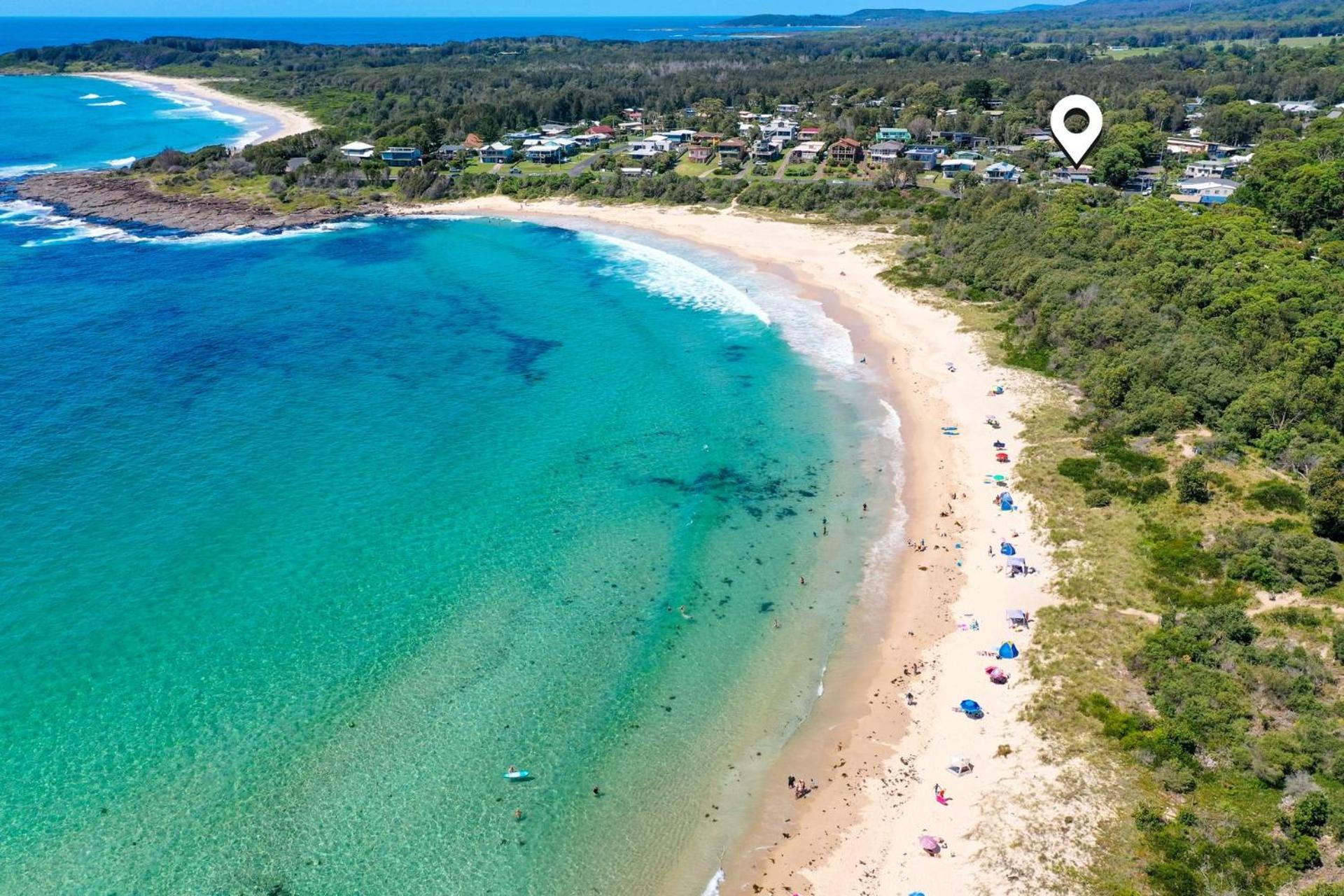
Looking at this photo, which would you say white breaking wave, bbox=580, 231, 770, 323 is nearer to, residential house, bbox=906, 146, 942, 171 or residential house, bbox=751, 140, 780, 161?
residential house, bbox=751, 140, 780, 161

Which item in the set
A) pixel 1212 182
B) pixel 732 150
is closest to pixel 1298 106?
pixel 1212 182

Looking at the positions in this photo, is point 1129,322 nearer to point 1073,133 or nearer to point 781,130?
point 1073,133

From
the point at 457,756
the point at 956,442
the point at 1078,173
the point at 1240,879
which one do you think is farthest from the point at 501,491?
the point at 1078,173

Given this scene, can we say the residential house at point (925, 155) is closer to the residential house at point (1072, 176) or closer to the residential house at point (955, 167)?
the residential house at point (955, 167)

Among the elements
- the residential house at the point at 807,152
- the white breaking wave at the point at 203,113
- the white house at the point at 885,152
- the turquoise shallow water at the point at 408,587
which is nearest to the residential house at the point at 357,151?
the white breaking wave at the point at 203,113

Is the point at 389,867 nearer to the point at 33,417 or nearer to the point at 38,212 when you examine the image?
the point at 33,417

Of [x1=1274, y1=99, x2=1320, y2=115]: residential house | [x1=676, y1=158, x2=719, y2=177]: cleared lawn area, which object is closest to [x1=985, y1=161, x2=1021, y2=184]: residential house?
[x1=676, y1=158, x2=719, y2=177]: cleared lawn area
